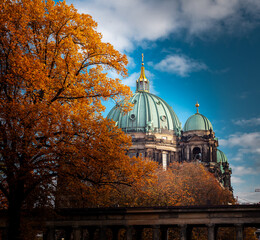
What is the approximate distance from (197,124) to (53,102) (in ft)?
274

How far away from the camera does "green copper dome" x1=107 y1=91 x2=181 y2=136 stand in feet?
388

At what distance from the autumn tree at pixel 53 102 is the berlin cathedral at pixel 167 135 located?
224ft

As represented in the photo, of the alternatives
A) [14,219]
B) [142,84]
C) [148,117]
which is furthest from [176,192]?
[142,84]

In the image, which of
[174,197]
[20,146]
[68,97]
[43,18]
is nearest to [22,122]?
[20,146]

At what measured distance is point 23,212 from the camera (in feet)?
79.2

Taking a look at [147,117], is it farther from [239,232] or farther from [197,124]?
[239,232]

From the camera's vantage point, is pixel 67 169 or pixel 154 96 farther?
pixel 154 96

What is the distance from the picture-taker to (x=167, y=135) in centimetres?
11712

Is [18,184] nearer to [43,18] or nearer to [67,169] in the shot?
[67,169]

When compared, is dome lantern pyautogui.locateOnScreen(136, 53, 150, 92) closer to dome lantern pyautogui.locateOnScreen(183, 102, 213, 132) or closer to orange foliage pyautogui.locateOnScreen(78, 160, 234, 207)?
dome lantern pyautogui.locateOnScreen(183, 102, 213, 132)

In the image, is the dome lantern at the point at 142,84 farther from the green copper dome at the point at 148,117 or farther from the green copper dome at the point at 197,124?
the green copper dome at the point at 197,124

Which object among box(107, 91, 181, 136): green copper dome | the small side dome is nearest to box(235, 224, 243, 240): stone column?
box(107, 91, 181, 136): green copper dome

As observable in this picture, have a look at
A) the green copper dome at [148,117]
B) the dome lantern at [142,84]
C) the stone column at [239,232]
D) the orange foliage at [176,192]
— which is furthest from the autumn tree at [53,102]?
the dome lantern at [142,84]

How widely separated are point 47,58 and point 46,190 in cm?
859
